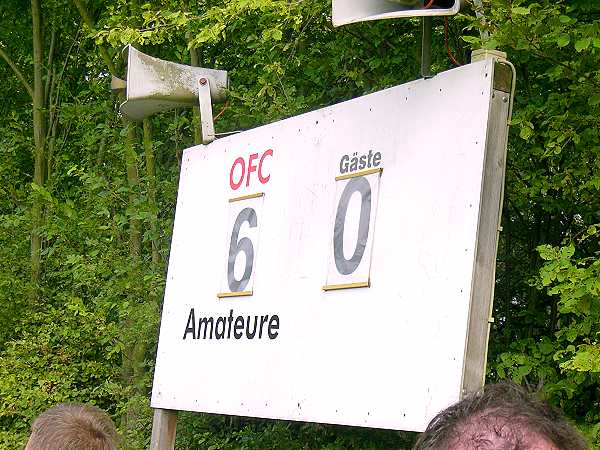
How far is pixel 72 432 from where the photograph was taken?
2697mm

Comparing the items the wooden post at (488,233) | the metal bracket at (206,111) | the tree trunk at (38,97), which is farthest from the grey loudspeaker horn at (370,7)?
the tree trunk at (38,97)

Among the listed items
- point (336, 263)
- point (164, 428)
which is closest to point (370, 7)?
point (336, 263)

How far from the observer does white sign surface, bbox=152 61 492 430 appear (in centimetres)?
357

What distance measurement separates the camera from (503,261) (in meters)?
5.87

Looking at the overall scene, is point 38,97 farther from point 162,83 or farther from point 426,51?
point 426,51

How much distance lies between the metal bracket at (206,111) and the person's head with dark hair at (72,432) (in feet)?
9.32

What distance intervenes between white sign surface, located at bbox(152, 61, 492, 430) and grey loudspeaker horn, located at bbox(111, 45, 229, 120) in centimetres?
58

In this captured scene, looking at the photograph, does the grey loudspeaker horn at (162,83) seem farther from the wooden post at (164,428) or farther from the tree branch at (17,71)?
the tree branch at (17,71)

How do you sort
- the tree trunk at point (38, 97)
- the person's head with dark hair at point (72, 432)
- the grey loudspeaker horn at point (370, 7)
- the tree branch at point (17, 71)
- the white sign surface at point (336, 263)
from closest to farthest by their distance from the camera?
1. the person's head with dark hair at point (72, 432)
2. the white sign surface at point (336, 263)
3. the grey loudspeaker horn at point (370, 7)
4. the tree trunk at point (38, 97)
5. the tree branch at point (17, 71)

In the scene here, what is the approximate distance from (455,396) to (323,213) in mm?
1197

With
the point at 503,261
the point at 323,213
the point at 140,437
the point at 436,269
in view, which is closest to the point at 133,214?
the point at 140,437

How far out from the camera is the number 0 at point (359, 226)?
4.01m

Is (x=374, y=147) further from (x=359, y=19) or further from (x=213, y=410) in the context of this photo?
(x=213, y=410)

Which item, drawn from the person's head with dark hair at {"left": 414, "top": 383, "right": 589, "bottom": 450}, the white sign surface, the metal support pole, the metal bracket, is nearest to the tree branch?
the metal bracket
